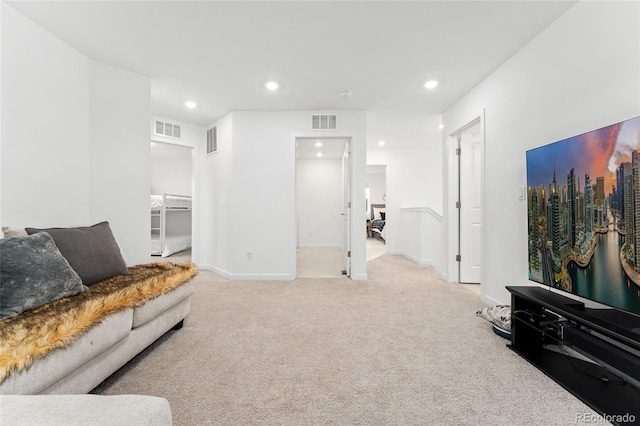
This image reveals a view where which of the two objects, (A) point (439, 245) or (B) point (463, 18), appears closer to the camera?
(B) point (463, 18)

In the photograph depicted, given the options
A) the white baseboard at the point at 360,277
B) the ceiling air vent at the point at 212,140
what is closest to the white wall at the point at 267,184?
the white baseboard at the point at 360,277

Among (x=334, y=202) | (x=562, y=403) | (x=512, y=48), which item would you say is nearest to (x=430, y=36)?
(x=512, y=48)

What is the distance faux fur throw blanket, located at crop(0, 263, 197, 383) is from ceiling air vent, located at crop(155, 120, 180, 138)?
2.78m

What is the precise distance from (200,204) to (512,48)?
4.45 metres

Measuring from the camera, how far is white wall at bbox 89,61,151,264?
2.52 metres

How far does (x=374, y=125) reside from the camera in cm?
443

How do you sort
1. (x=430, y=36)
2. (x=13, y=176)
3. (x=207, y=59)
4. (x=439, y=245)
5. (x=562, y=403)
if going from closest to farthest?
1. (x=562, y=403)
2. (x=13, y=176)
3. (x=430, y=36)
4. (x=207, y=59)
5. (x=439, y=245)

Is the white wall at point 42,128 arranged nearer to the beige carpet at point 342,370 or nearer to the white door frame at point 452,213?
the beige carpet at point 342,370

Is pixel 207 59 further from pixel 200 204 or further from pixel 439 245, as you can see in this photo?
pixel 439 245

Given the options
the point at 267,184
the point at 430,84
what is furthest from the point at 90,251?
the point at 430,84

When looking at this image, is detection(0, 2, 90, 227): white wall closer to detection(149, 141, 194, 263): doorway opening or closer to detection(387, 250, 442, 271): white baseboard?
detection(149, 141, 194, 263): doorway opening

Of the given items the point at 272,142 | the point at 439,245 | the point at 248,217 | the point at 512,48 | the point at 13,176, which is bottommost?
the point at 439,245

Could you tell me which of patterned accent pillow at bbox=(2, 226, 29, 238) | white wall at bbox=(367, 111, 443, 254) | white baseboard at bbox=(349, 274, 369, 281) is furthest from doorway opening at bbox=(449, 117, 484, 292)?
patterned accent pillow at bbox=(2, 226, 29, 238)

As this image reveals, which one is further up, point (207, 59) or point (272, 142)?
point (207, 59)
